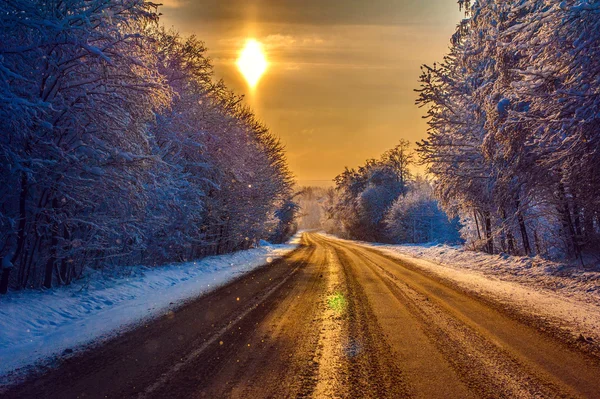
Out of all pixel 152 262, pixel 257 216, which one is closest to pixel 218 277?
pixel 152 262

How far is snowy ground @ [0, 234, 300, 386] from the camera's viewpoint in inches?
194

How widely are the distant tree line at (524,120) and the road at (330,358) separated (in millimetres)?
4680

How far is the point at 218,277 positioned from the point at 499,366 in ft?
32.9

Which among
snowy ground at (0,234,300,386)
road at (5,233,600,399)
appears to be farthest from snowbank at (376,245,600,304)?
snowy ground at (0,234,300,386)

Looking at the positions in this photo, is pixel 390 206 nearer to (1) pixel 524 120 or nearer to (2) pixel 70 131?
(1) pixel 524 120

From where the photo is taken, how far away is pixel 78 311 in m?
7.11

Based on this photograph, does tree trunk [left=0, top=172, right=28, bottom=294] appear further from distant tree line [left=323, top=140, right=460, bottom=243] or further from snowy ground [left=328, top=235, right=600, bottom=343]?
distant tree line [left=323, top=140, right=460, bottom=243]

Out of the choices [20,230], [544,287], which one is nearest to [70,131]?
[20,230]

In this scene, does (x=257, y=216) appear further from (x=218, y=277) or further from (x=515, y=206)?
(x=515, y=206)

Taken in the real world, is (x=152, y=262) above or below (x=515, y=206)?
below

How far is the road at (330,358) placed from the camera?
355cm

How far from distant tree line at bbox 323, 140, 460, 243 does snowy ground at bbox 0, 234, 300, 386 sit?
31.8 m

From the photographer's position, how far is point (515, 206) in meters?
15.2

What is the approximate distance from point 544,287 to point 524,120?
4.68 metres
